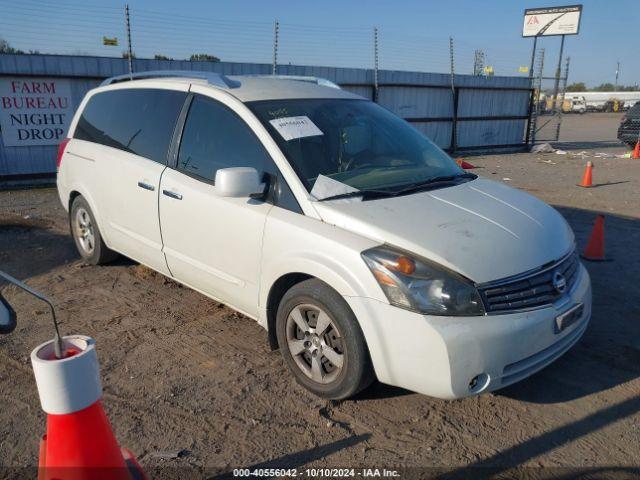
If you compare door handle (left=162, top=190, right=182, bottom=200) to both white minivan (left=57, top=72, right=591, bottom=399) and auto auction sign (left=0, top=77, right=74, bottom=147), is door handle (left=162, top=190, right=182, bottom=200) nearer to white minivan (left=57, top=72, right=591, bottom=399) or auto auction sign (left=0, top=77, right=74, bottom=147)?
white minivan (left=57, top=72, right=591, bottom=399)

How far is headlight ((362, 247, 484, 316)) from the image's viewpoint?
2.77 metres

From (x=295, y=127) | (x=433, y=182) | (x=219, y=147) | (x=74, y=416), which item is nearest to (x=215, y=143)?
(x=219, y=147)

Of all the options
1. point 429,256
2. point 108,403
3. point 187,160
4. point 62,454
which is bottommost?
point 108,403

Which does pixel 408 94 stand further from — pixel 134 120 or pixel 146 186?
pixel 146 186

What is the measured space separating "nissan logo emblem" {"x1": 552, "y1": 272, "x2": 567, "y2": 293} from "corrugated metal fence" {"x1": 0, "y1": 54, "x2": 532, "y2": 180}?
9.73m

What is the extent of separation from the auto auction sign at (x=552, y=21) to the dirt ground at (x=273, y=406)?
731 inches

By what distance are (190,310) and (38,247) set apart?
114 inches

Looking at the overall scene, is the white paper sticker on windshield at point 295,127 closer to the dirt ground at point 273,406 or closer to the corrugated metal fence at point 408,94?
the dirt ground at point 273,406

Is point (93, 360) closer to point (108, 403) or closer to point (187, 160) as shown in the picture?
point (108, 403)

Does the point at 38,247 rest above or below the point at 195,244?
below

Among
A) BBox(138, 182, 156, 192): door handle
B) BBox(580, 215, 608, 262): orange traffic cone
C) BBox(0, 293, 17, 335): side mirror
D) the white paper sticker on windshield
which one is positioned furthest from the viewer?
BBox(580, 215, 608, 262): orange traffic cone

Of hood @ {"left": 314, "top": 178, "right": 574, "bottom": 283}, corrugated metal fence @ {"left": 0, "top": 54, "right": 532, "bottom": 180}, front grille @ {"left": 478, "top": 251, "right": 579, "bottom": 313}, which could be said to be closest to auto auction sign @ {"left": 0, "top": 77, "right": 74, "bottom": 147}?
corrugated metal fence @ {"left": 0, "top": 54, "right": 532, "bottom": 180}

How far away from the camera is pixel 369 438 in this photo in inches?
114

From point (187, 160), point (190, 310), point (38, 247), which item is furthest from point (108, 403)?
point (38, 247)
